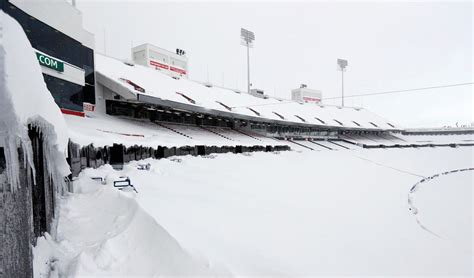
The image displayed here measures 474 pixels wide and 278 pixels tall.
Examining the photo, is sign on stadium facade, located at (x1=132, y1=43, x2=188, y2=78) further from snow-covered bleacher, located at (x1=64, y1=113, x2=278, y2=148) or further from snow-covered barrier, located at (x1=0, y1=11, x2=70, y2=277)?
snow-covered barrier, located at (x1=0, y1=11, x2=70, y2=277)

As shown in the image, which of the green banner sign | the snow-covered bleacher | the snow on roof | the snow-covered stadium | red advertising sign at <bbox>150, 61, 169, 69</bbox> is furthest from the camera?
red advertising sign at <bbox>150, 61, 169, 69</bbox>

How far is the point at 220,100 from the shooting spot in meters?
23.4

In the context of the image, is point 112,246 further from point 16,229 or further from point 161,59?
point 161,59

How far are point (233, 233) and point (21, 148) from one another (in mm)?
2505

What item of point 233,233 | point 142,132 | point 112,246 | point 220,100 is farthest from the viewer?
point 220,100

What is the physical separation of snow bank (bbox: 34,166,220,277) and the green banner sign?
27.3 ft

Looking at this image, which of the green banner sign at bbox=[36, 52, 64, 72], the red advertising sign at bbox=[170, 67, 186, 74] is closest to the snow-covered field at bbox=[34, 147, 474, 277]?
the green banner sign at bbox=[36, 52, 64, 72]

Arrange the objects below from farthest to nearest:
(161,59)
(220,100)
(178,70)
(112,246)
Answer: (178,70), (161,59), (220,100), (112,246)

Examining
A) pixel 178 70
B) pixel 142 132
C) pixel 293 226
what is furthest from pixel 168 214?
pixel 178 70

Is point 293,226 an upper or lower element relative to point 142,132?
lower

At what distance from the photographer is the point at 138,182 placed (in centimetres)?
482

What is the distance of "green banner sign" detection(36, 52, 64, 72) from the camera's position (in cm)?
904

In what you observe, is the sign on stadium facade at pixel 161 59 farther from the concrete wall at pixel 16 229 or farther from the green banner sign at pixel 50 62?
the concrete wall at pixel 16 229

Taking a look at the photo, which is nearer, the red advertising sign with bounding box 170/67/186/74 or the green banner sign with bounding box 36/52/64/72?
the green banner sign with bounding box 36/52/64/72
